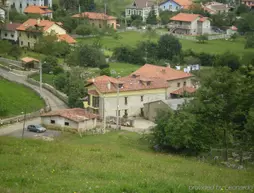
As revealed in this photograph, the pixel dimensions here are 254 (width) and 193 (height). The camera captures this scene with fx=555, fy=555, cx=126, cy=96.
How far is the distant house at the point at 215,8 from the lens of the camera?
239 feet

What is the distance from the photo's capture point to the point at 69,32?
5844 cm

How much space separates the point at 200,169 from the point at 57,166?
4.20 metres

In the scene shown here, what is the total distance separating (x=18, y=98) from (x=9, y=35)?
21117mm

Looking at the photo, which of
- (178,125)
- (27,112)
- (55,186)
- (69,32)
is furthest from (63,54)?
(55,186)

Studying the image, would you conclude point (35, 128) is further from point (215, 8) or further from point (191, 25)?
point (215, 8)

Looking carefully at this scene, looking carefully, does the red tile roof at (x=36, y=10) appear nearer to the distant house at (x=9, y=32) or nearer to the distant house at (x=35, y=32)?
the distant house at (x=9, y=32)

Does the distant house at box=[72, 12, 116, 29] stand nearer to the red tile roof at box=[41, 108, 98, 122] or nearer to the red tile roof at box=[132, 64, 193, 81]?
the red tile roof at box=[132, 64, 193, 81]

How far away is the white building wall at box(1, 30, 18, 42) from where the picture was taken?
51188mm

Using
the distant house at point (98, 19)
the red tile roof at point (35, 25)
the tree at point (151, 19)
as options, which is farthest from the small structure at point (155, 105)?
the tree at point (151, 19)

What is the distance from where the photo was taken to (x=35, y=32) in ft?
163

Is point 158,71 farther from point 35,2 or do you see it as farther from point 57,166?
point 35,2

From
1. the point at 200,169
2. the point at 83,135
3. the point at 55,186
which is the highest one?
the point at 55,186

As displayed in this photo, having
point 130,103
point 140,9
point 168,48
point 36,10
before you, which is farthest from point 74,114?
point 140,9

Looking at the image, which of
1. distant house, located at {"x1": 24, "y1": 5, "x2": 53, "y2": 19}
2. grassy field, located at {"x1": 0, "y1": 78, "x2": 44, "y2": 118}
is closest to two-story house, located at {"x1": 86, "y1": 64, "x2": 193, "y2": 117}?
grassy field, located at {"x1": 0, "y1": 78, "x2": 44, "y2": 118}
